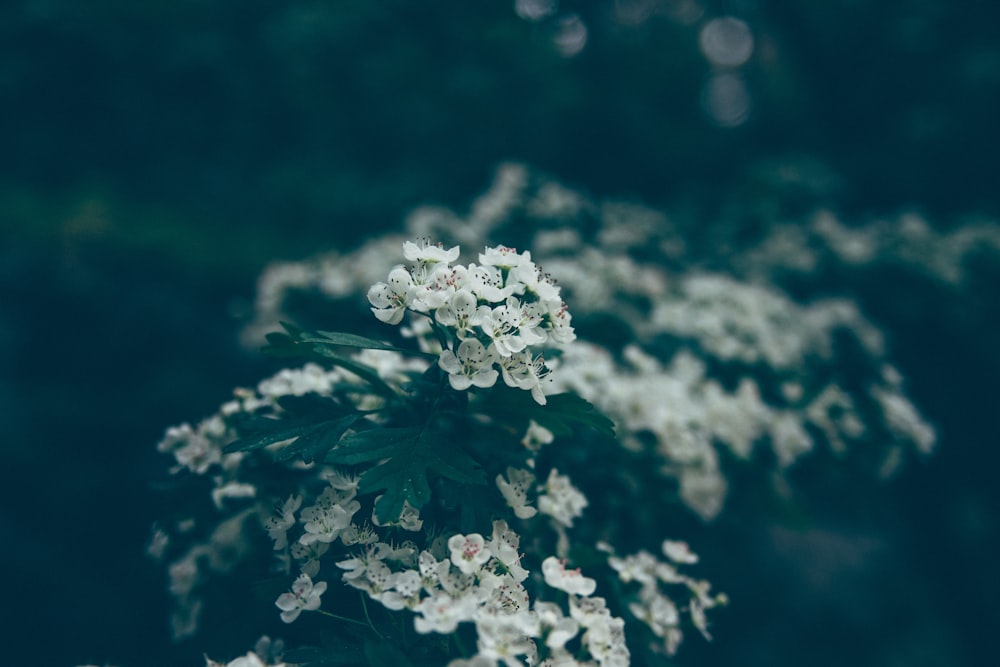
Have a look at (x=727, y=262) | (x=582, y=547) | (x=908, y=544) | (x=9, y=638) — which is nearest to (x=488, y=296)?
(x=582, y=547)

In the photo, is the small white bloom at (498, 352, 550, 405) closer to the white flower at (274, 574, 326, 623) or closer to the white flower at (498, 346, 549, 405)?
the white flower at (498, 346, 549, 405)

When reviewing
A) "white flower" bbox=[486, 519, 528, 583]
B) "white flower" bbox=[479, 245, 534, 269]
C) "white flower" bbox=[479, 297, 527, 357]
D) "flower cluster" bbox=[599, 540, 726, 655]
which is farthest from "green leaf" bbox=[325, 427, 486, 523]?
"flower cluster" bbox=[599, 540, 726, 655]

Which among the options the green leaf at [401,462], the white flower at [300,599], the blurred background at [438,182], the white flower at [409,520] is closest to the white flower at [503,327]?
the green leaf at [401,462]

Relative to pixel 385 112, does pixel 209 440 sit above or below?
below

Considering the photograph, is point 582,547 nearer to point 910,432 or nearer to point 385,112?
point 910,432

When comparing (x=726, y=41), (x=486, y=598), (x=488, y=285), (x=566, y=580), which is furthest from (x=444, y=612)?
(x=726, y=41)
